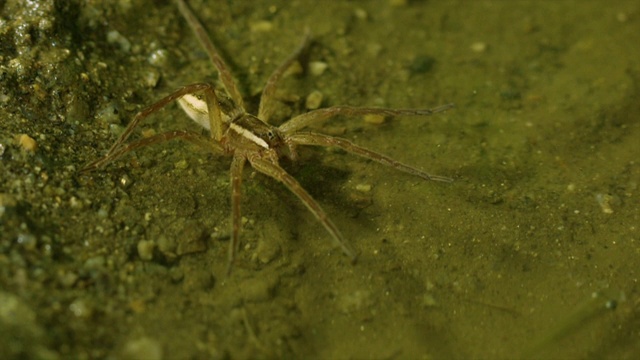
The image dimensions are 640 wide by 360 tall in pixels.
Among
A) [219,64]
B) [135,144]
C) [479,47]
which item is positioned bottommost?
[479,47]

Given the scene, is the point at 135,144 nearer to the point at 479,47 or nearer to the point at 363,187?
the point at 363,187

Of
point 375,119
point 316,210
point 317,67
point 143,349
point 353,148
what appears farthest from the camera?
point 317,67

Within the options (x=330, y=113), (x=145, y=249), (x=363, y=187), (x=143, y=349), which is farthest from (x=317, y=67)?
(x=143, y=349)

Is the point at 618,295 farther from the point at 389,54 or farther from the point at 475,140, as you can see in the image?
the point at 389,54

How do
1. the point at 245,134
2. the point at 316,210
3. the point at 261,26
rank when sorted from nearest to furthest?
the point at 316,210
the point at 245,134
the point at 261,26

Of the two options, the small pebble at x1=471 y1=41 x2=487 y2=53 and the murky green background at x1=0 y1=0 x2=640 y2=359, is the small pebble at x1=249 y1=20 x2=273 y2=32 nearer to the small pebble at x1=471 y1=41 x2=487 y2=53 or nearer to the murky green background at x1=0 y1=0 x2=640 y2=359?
the murky green background at x1=0 y1=0 x2=640 y2=359

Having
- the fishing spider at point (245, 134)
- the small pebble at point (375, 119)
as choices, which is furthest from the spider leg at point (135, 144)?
the small pebble at point (375, 119)
